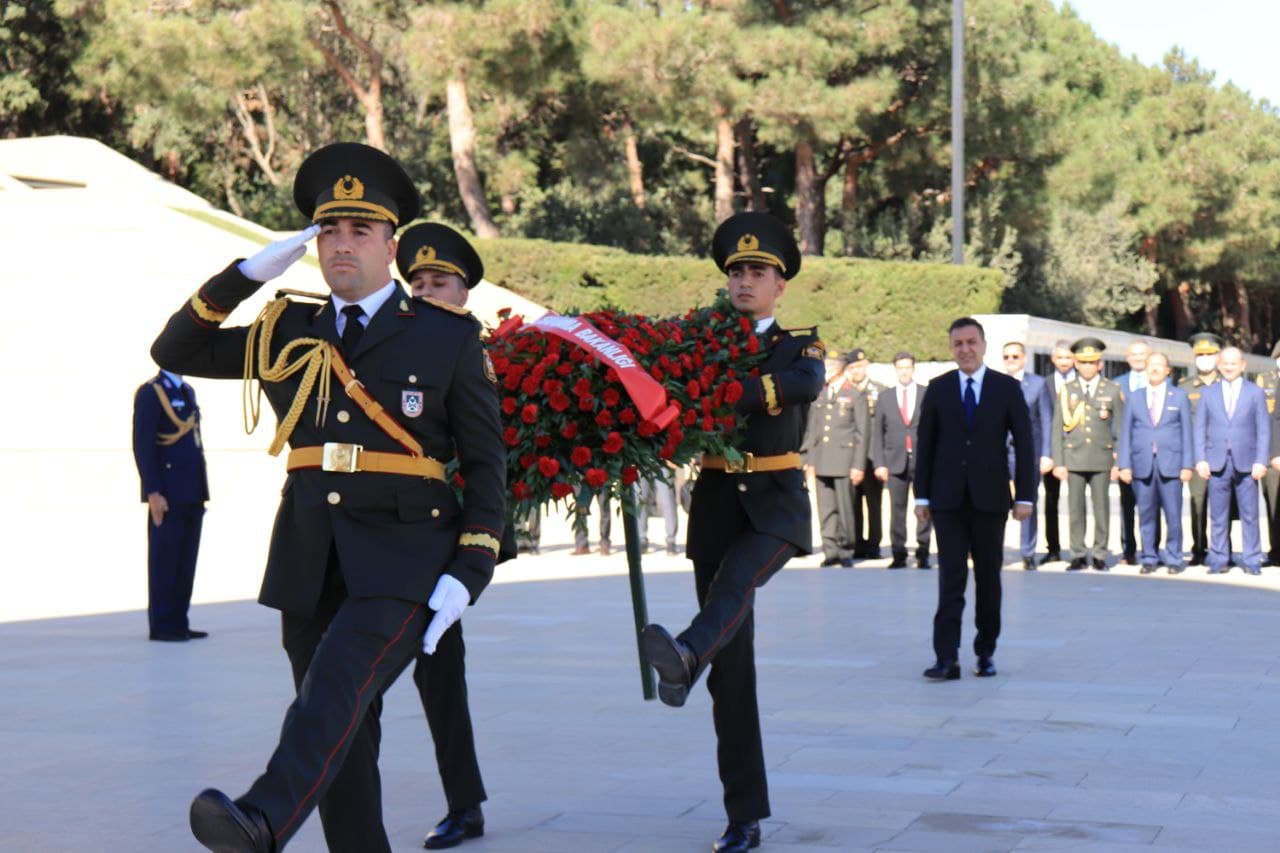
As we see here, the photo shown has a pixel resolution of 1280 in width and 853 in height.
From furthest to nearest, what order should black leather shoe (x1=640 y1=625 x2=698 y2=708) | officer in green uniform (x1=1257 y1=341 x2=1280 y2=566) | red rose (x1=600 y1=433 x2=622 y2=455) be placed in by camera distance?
officer in green uniform (x1=1257 y1=341 x2=1280 y2=566) → red rose (x1=600 y1=433 x2=622 y2=455) → black leather shoe (x1=640 y1=625 x2=698 y2=708)

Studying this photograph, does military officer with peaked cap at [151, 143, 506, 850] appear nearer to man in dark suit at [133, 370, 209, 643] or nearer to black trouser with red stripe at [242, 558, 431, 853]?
black trouser with red stripe at [242, 558, 431, 853]

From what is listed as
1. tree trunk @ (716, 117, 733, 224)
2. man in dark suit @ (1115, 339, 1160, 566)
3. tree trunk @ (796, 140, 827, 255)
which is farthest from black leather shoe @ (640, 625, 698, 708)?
tree trunk @ (716, 117, 733, 224)

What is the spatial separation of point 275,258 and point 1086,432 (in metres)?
12.0

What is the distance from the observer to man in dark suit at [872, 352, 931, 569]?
50.7 feet

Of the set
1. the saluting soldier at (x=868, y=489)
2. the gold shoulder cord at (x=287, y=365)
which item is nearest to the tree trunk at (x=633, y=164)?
the saluting soldier at (x=868, y=489)

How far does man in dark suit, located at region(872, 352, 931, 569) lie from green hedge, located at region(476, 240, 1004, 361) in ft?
49.2

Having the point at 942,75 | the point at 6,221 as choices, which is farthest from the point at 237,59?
the point at 942,75

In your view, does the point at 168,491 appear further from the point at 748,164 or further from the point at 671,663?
the point at 748,164

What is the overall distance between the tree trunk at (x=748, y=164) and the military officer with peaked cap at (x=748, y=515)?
32.0 m

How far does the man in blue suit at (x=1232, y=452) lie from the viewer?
14.8 m

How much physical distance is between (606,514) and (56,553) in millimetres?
4754

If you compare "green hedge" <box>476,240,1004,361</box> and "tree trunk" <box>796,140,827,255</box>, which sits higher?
"tree trunk" <box>796,140,827,255</box>

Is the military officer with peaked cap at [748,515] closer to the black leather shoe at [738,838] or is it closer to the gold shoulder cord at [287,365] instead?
the black leather shoe at [738,838]

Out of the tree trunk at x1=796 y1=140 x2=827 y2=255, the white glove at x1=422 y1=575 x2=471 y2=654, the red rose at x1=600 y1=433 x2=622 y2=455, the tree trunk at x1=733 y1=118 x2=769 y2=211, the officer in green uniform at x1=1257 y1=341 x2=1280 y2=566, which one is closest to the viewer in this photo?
the white glove at x1=422 y1=575 x2=471 y2=654
